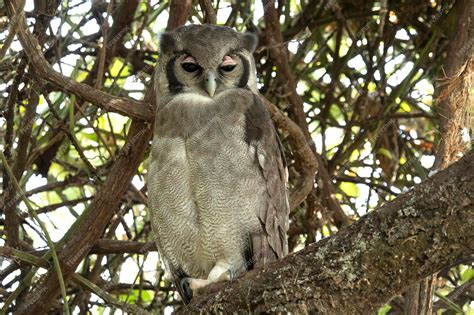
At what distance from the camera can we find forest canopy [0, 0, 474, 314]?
388 centimetres

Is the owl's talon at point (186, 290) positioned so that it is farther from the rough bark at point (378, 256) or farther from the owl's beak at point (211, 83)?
the rough bark at point (378, 256)

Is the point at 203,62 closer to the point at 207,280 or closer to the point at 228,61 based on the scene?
the point at 228,61

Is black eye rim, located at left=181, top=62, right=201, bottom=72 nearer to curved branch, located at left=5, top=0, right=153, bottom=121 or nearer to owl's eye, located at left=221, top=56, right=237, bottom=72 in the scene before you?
owl's eye, located at left=221, top=56, right=237, bottom=72

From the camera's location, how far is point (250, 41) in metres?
4.14

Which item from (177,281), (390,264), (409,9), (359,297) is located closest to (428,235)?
(390,264)

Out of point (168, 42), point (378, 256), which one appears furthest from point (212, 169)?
point (378, 256)

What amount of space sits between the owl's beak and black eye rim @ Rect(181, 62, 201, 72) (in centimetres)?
10

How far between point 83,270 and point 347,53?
195 centimetres

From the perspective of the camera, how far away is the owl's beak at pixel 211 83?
3791 millimetres

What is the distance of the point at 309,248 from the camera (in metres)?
2.62

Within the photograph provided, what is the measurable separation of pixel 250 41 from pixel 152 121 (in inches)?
26.2

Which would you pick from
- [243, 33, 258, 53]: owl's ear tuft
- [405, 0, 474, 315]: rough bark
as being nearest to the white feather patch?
[243, 33, 258, 53]: owl's ear tuft

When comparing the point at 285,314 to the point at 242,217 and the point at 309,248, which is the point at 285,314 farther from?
the point at 242,217

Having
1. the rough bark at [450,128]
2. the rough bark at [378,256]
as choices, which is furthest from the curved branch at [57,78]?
the rough bark at [450,128]
